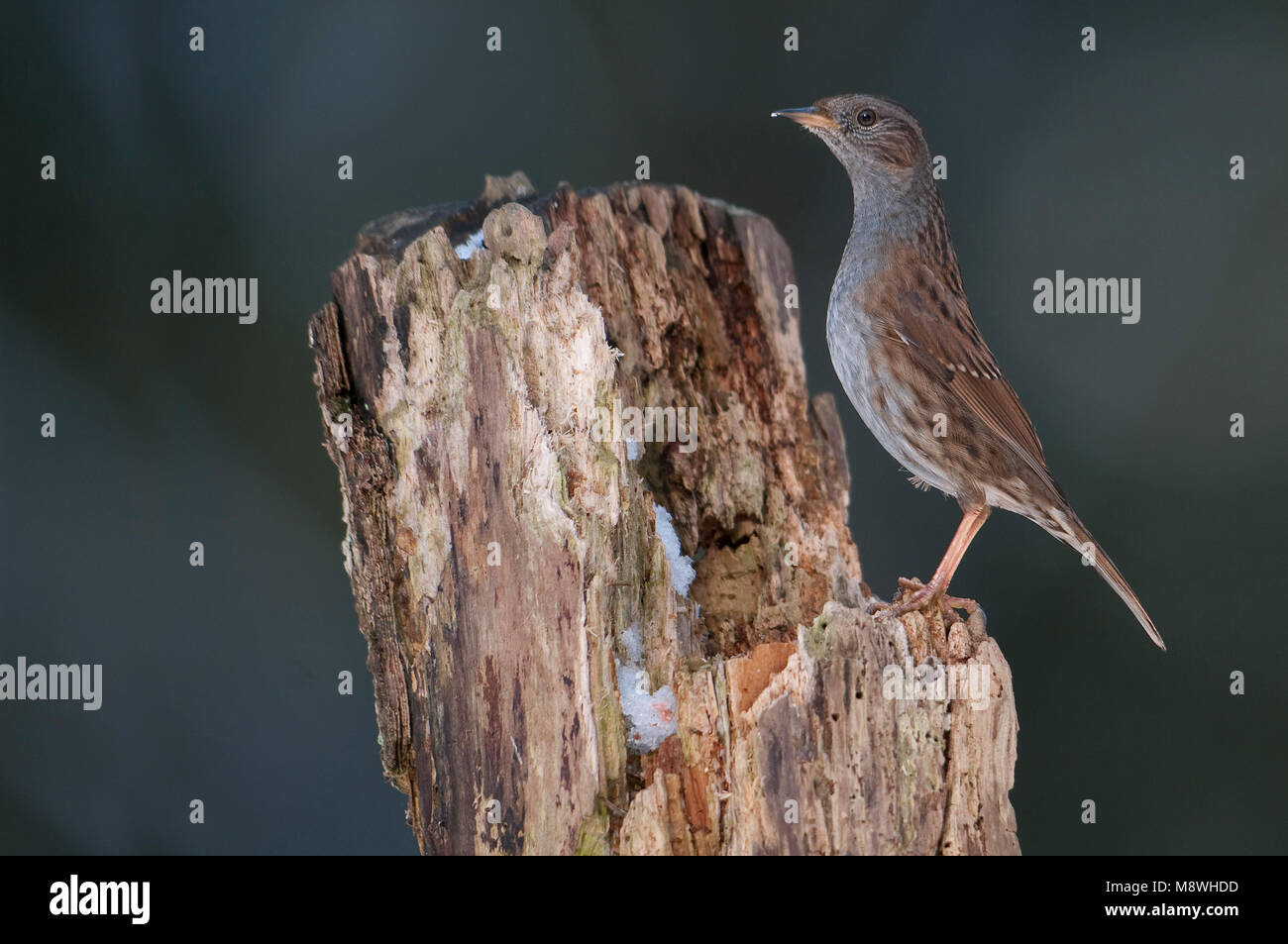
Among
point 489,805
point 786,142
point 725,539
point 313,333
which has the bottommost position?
point 489,805

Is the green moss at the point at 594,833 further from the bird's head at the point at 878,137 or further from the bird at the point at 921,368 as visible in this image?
the bird's head at the point at 878,137

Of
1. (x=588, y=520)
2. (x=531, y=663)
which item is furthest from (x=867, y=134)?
(x=531, y=663)

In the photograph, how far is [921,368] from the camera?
4379 millimetres

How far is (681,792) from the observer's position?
326cm

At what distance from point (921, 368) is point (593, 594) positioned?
5.66 feet

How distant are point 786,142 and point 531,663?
480cm

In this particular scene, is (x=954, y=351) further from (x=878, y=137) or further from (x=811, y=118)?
(x=811, y=118)

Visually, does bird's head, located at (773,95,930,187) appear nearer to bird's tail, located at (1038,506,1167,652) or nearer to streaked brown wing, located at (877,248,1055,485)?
streaked brown wing, located at (877,248,1055,485)

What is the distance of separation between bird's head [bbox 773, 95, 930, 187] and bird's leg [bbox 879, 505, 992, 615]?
1367 mm

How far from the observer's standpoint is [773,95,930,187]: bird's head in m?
4.61

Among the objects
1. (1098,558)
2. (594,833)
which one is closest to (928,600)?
(1098,558)

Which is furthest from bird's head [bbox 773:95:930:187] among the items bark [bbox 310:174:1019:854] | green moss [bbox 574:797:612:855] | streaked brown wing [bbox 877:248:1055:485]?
green moss [bbox 574:797:612:855]

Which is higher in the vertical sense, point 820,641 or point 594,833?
point 820,641

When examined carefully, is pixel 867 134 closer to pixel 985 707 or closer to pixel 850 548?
pixel 850 548
